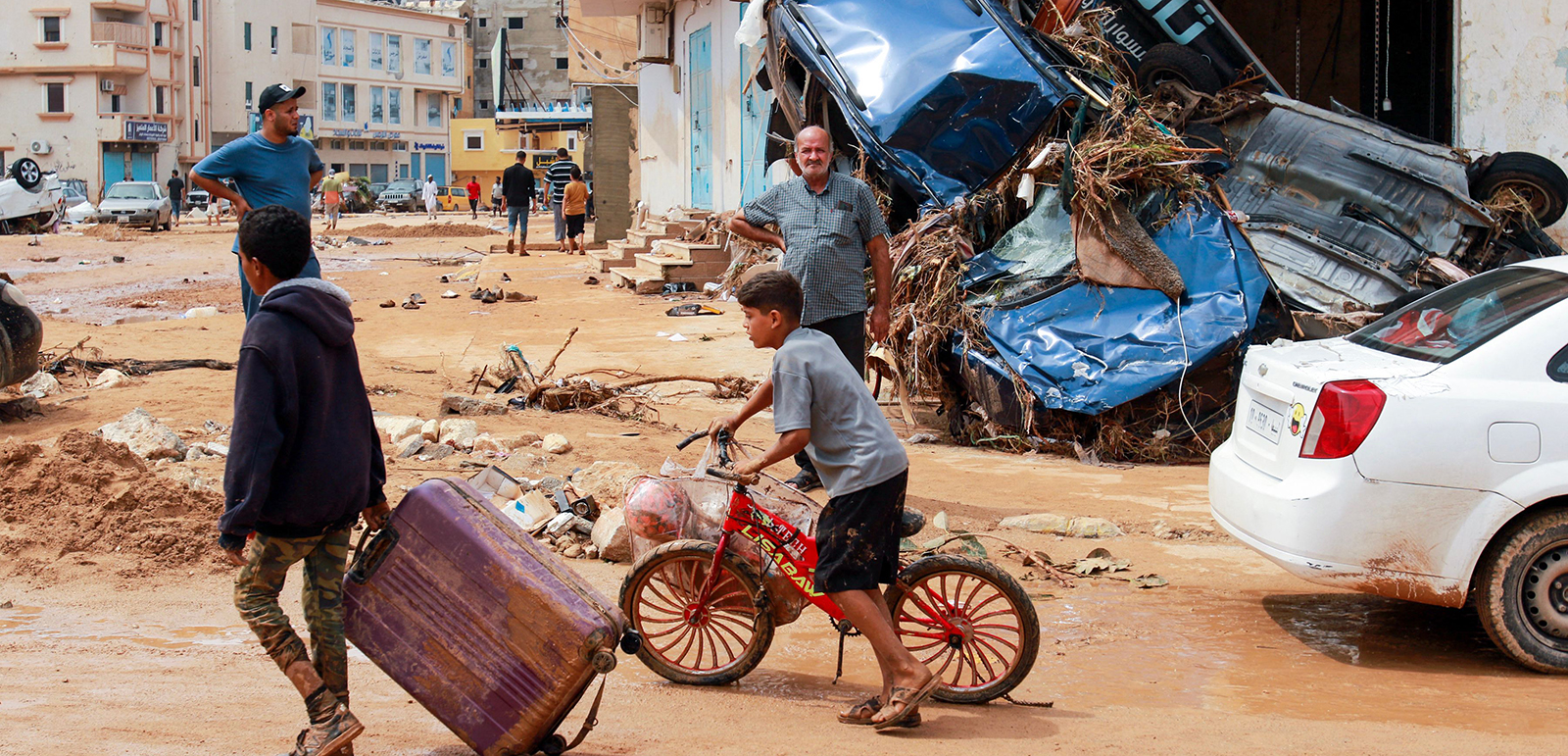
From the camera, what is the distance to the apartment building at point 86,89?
186 feet

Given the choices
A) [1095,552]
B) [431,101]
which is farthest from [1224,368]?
[431,101]

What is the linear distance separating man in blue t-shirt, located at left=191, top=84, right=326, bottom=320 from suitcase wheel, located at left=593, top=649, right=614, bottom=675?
3.67 meters

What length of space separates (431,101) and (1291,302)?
246ft

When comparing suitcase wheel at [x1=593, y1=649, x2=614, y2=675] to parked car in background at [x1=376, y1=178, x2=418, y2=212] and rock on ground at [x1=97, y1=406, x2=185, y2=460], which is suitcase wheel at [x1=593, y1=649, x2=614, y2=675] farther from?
parked car in background at [x1=376, y1=178, x2=418, y2=212]

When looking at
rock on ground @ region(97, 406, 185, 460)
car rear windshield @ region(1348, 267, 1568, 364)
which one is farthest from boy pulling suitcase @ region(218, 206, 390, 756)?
rock on ground @ region(97, 406, 185, 460)

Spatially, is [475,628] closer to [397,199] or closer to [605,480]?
[605,480]

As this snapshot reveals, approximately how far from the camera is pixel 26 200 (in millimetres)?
30266

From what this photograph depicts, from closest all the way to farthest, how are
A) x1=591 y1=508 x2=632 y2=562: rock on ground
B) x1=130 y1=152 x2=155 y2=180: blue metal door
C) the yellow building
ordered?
x1=591 y1=508 x2=632 y2=562: rock on ground < x1=130 y1=152 x2=155 y2=180: blue metal door < the yellow building

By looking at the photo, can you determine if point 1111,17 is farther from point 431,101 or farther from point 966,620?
point 431,101

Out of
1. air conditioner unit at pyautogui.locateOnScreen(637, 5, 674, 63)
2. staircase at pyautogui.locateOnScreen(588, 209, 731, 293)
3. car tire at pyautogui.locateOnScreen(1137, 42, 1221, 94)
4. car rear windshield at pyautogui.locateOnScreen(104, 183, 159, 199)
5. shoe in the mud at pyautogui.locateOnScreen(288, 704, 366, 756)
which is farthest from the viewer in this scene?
car rear windshield at pyautogui.locateOnScreen(104, 183, 159, 199)

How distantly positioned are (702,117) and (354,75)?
188 ft

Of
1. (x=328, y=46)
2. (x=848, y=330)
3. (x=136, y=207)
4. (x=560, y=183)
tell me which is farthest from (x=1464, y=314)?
(x=328, y=46)

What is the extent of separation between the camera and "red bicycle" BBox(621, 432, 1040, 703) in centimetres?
404

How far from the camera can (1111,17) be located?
407 inches
